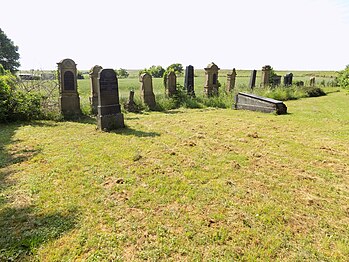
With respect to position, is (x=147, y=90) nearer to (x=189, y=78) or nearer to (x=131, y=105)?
(x=131, y=105)

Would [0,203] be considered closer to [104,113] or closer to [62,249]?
[62,249]

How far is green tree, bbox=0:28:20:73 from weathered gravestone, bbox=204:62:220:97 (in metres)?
36.1

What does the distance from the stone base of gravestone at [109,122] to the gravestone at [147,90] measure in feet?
14.3

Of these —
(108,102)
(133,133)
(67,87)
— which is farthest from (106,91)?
(67,87)

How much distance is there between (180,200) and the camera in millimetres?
3094

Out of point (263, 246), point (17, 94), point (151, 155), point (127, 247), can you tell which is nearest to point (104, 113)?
point (151, 155)

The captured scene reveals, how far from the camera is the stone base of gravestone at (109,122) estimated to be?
6852 mm

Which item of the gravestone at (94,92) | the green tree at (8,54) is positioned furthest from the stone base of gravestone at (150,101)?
the green tree at (8,54)

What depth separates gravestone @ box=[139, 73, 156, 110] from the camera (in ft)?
36.7

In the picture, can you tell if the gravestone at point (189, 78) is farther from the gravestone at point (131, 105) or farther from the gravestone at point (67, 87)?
the gravestone at point (67, 87)

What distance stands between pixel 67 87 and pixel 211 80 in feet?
28.1

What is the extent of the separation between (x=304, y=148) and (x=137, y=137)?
420 centimetres

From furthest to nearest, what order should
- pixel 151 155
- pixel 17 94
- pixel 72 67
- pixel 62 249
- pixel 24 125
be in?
pixel 72 67 < pixel 17 94 < pixel 24 125 < pixel 151 155 < pixel 62 249

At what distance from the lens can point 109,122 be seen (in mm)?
6953
